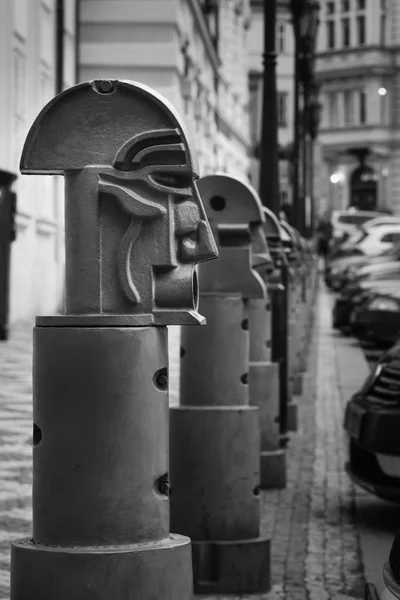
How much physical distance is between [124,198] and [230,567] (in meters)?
2.33

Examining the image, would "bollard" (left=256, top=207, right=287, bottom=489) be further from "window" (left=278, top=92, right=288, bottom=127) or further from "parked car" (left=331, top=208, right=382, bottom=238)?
"window" (left=278, top=92, right=288, bottom=127)

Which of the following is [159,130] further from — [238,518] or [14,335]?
[14,335]

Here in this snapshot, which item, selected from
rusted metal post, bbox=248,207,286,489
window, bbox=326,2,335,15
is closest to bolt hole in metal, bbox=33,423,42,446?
rusted metal post, bbox=248,207,286,489

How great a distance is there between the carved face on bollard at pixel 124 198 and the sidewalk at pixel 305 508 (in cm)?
175

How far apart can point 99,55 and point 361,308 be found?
9.69 meters

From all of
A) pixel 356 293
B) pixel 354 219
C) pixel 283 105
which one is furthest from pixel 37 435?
pixel 283 105

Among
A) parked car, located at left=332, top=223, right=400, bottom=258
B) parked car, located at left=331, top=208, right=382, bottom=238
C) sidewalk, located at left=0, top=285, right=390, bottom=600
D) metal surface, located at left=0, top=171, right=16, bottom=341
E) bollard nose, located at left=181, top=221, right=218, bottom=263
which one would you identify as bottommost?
sidewalk, located at left=0, top=285, right=390, bottom=600

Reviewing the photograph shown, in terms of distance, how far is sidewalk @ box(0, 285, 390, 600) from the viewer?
5633mm

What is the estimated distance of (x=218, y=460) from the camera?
5273mm

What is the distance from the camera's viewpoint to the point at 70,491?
318 cm

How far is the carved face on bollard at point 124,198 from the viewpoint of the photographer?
3.28 meters

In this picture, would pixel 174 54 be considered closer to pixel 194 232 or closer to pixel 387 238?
pixel 387 238

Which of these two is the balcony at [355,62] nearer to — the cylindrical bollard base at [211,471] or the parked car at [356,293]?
the parked car at [356,293]

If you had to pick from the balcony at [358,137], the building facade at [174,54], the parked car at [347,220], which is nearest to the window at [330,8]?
the balcony at [358,137]
